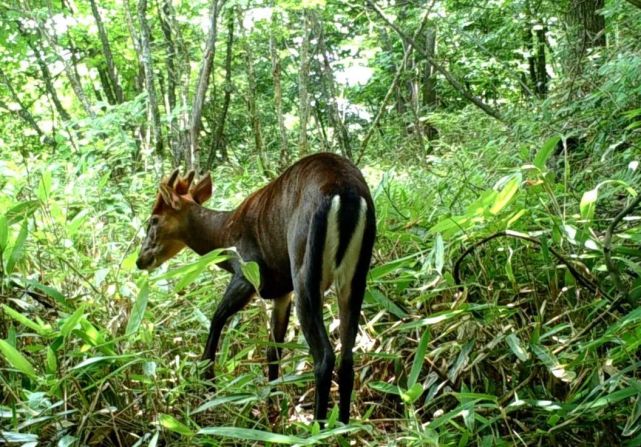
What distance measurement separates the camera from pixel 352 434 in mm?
2842

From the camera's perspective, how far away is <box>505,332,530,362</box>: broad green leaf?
292 cm

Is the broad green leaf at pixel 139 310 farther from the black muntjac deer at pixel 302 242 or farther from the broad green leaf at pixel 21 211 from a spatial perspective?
the broad green leaf at pixel 21 211

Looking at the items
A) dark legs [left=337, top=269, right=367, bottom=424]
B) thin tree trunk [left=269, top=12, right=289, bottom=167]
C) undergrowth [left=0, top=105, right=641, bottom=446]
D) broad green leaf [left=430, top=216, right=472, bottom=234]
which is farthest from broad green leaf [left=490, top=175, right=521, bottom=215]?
thin tree trunk [left=269, top=12, right=289, bottom=167]

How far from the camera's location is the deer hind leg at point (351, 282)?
2.98m

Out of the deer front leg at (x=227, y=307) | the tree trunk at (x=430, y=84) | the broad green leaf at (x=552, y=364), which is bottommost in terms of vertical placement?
the tree trunk at (x=430, y=84)

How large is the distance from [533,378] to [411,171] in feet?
12.0

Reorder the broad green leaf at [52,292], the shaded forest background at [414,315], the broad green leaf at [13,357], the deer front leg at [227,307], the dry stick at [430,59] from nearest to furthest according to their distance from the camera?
the broad green leaf at [13,357] → the shaded forest background at [414,315] → the broad green leaf at [52,292] → the deer front leg at [227,307] → the dry stick at [430,59]

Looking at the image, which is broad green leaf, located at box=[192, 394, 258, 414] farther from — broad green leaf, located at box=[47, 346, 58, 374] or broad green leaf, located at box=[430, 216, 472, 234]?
broad green leaf, located at box=[430, 216, 472, 234]

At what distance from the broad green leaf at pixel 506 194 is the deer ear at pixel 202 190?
215 cm

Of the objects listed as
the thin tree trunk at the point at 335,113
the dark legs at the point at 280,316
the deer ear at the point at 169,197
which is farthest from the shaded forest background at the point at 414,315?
the thin tree trunk at the point at 335,113

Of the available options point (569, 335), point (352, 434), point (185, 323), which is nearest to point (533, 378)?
point (569, 335)

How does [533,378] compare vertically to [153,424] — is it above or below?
below

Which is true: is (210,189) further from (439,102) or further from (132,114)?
(439,102)

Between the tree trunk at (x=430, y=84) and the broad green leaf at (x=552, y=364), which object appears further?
the tree trunk at (x=430, y=84)
